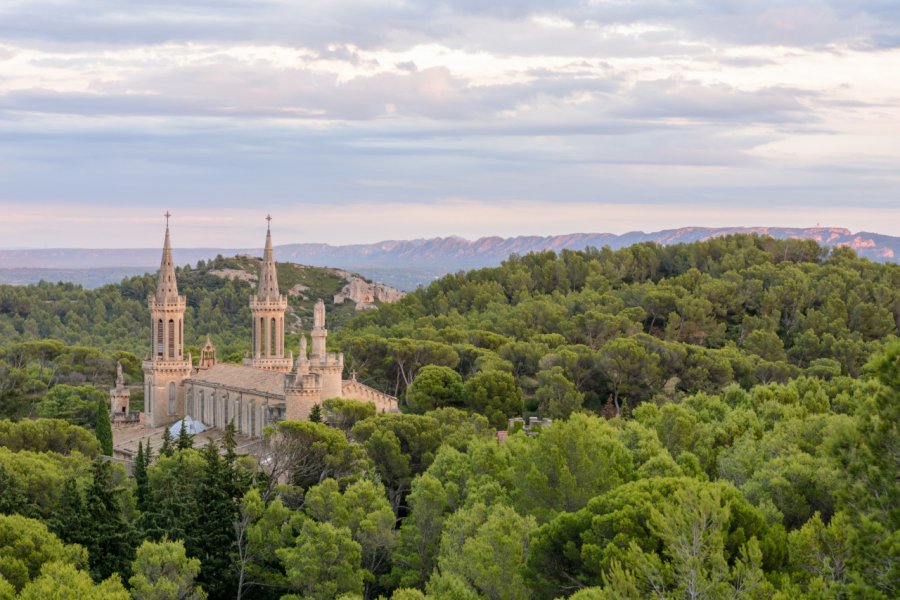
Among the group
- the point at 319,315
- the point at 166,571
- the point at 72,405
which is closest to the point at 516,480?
the point at 166,571

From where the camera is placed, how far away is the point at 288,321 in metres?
124

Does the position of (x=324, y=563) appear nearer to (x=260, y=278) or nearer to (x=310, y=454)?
(x=310, y=454)

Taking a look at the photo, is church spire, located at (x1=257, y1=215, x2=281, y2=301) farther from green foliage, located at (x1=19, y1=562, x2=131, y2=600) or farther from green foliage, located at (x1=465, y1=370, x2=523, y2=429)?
green foliage, located at (x1=19, y1=562, x2=131, y2=600)

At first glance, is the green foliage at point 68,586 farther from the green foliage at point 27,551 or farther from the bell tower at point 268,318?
the bell tower at point 268,318

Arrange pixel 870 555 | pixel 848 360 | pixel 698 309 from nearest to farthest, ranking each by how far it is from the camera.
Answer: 1. pixel 870 555
2. pixel 848 360
3. pixel 698 309

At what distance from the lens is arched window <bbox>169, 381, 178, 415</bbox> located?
65438 millimetres

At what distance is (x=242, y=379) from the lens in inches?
2351

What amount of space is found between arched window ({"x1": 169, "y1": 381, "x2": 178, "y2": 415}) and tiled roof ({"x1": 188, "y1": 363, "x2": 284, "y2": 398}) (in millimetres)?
1135

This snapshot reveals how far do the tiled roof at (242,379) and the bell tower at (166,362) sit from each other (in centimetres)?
111

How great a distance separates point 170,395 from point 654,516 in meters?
42.8

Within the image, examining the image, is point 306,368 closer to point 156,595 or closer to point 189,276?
point 156,595

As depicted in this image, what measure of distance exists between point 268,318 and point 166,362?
6.52 metres

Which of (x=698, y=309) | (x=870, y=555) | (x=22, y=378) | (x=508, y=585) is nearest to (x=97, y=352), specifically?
(x=22, y=378)

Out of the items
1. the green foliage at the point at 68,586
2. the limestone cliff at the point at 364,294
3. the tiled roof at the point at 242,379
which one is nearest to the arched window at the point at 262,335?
the tiled roof at the point at 242,379
